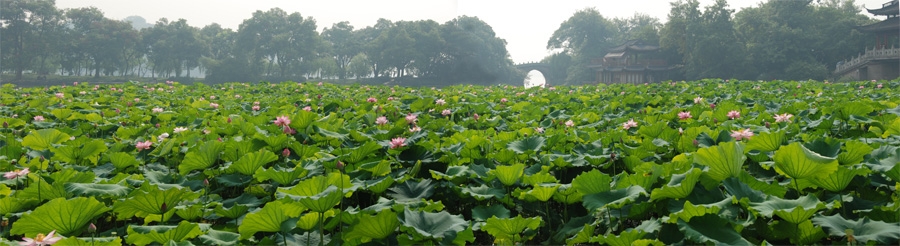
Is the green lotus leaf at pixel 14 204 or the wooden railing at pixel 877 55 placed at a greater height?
the wooden railing at pixel 877 55

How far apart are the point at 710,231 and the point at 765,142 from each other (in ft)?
2.82

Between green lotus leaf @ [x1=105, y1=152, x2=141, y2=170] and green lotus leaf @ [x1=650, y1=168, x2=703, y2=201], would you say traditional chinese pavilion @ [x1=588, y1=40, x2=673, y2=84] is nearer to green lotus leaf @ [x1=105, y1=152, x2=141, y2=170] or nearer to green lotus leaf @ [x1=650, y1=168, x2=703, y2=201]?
green lotus leaf @ [x1=650, y1=168, x2=703, y2=201]

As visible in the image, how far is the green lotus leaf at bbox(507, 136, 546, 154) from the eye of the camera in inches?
83.4

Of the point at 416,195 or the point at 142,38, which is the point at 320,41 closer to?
the point at 142,38

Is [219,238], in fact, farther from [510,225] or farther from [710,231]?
[710,231]

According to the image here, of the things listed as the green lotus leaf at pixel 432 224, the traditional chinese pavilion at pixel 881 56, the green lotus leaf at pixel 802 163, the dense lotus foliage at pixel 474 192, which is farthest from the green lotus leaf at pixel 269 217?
the traditional chinese pavilion at pixel 881 56

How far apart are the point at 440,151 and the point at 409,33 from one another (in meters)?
38.4

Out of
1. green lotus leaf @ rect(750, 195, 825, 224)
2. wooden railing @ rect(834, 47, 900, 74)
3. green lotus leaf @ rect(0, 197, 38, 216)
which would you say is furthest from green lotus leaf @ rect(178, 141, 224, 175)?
wooden railing @ rect(834, 47, 900, 74)

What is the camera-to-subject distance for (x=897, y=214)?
1.21 metres

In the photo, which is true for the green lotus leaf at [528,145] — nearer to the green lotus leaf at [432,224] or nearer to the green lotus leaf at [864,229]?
the green lotus leaf at [432,224]

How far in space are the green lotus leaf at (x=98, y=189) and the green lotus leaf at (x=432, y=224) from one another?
3.21ft

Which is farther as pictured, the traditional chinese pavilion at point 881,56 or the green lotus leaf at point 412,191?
the traditional chinese pavilion at point 881,56

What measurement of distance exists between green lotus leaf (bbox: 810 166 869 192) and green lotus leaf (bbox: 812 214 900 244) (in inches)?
5.4

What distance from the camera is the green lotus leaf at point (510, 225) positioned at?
4.34 ft
